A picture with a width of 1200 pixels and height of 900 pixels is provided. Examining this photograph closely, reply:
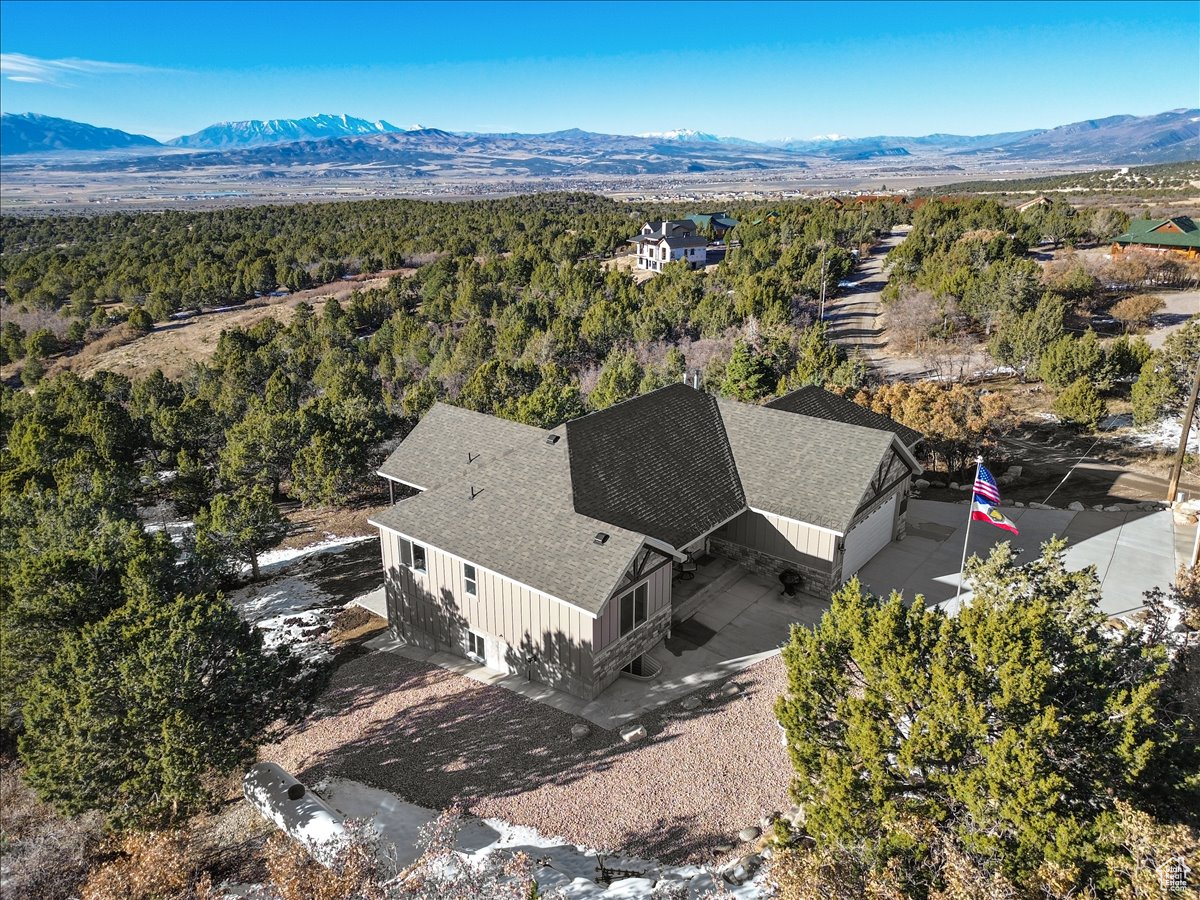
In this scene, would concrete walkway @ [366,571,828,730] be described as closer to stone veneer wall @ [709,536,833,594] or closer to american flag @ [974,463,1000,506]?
stone veneer wall @ [709,536,833,594]

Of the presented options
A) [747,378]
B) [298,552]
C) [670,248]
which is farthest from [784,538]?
[670,248]

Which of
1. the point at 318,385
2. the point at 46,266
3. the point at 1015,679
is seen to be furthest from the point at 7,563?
the point at 46,266

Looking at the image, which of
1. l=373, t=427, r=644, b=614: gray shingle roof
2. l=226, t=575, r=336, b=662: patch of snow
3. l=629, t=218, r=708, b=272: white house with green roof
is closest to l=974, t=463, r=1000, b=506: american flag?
l=373, t=427, r=644, b=614: gray shingle roof

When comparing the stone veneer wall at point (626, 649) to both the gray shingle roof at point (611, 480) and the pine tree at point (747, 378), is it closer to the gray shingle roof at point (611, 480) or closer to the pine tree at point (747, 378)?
the gray shingle roof at point (611, 480)

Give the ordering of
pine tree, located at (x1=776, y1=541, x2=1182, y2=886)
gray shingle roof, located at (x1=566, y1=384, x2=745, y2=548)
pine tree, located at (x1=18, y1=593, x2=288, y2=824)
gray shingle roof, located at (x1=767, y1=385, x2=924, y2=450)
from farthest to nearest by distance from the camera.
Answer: gray shingle roof, located at (x1=767, y1=385, x2=924, y2=450) → gray shingle roof, located at (x1=566, y1=384, x2=745, y2=548) → pine tree, located at (x1=18, y1=593, x2=288, y2=824) → pine tree, located at (x1=776, y1=541, x2=1182, y2=886)

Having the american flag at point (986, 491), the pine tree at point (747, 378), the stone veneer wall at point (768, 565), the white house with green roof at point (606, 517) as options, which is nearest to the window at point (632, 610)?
the white house with green roof at point (606, 517)
